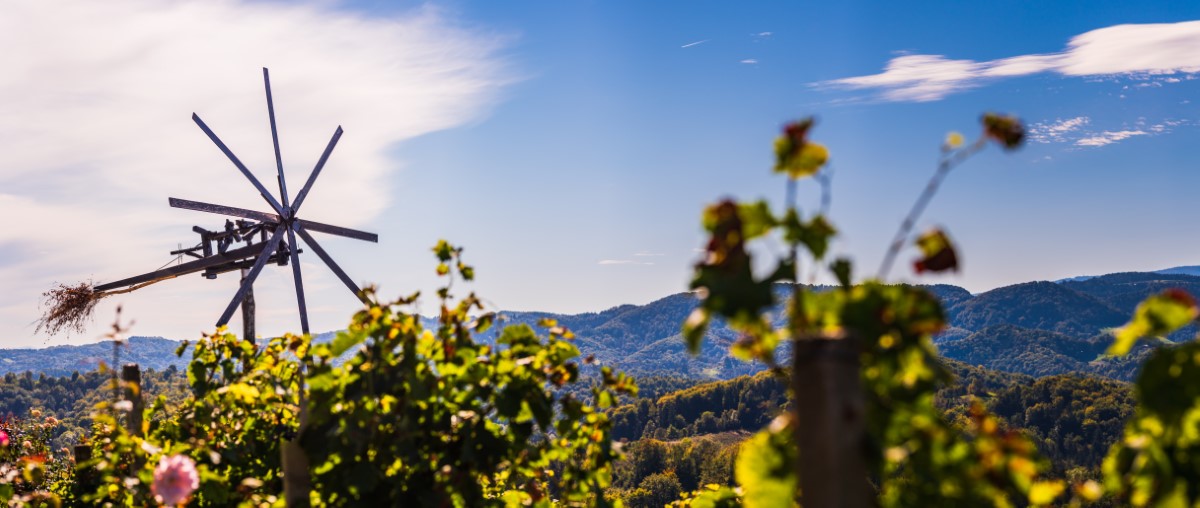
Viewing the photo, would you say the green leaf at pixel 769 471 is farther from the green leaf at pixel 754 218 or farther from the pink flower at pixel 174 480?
the pink flower at pixel 174 480

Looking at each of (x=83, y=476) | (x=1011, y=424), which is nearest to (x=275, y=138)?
(x=83, y=476)

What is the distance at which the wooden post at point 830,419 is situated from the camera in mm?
1393

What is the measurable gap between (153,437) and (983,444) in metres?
3.80

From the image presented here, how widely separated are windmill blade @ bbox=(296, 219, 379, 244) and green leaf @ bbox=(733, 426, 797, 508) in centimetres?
1414

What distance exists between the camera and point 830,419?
1395 mm

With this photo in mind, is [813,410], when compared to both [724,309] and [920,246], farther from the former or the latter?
[920,246]

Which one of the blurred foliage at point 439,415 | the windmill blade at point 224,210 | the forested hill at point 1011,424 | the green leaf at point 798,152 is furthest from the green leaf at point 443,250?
the forested hill at point 1011,424

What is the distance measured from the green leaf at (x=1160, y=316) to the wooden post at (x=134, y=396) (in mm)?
3227

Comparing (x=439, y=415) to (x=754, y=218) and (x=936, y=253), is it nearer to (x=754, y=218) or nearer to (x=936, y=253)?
(x=754, y=218)

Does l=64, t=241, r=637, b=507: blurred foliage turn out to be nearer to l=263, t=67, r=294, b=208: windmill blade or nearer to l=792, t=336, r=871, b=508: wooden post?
l=792, t=336, r=871, b=508: wooden post

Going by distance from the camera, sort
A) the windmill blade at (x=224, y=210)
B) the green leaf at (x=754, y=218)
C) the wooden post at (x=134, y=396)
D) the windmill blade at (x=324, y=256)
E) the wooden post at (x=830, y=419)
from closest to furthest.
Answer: the wooden post at (x=830, y=419) < the green leaf at (x=754, y=218) < the wooden post at (x=134, y=396) < the windmill blade at (x=224, y=210) < the windmill blade at (x=324, y=256)

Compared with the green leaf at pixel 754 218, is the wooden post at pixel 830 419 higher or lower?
lower

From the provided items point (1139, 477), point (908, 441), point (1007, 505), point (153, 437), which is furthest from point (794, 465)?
point (153, 437)

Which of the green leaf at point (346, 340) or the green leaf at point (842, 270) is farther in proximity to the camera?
the green leaf at point (346, 340)
